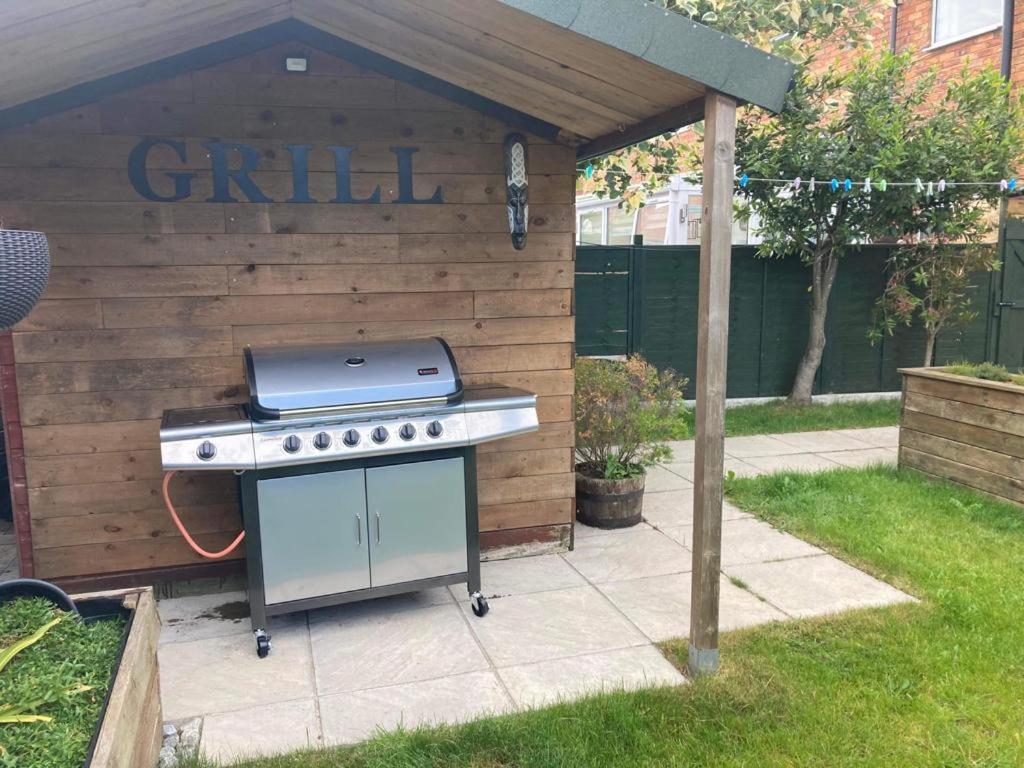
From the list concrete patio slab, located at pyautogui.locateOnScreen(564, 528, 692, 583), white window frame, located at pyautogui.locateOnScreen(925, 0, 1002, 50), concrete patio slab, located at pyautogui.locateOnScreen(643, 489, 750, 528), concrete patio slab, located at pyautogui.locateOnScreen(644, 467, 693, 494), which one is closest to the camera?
concrete patio slab, located at pyautogui.locateOnScreen(564, 528, 692, 583)

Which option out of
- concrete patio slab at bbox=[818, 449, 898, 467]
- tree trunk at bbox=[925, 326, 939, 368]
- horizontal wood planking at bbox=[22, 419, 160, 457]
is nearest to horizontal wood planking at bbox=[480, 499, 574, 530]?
horizontal wood planking at bbox=[22, 419, 160, 457]

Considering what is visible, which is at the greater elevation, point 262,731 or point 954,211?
point 954,211

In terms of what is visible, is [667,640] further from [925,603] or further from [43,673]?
[43,673]

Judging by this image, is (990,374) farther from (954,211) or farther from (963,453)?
(954,211)

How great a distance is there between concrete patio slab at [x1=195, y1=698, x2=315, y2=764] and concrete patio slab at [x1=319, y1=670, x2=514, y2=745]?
6cm

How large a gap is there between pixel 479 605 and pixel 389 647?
18.2 inches

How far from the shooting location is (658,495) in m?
5.41

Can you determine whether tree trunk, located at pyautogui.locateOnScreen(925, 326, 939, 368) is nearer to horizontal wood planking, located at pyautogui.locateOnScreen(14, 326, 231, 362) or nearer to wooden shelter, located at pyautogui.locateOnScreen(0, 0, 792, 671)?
wooden shelter, located at pyautogui.locateOnScreen(0, 0, 792, 671)

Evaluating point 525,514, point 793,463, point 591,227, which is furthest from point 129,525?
point 591,227

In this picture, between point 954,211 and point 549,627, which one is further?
point 954,211

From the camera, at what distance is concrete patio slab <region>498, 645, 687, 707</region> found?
2953 mm

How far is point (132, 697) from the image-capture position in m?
1.96

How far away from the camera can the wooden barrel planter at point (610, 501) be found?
471cm

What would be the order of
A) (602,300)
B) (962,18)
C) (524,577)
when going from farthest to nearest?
(962,18) < (602,300) < (524,577)
